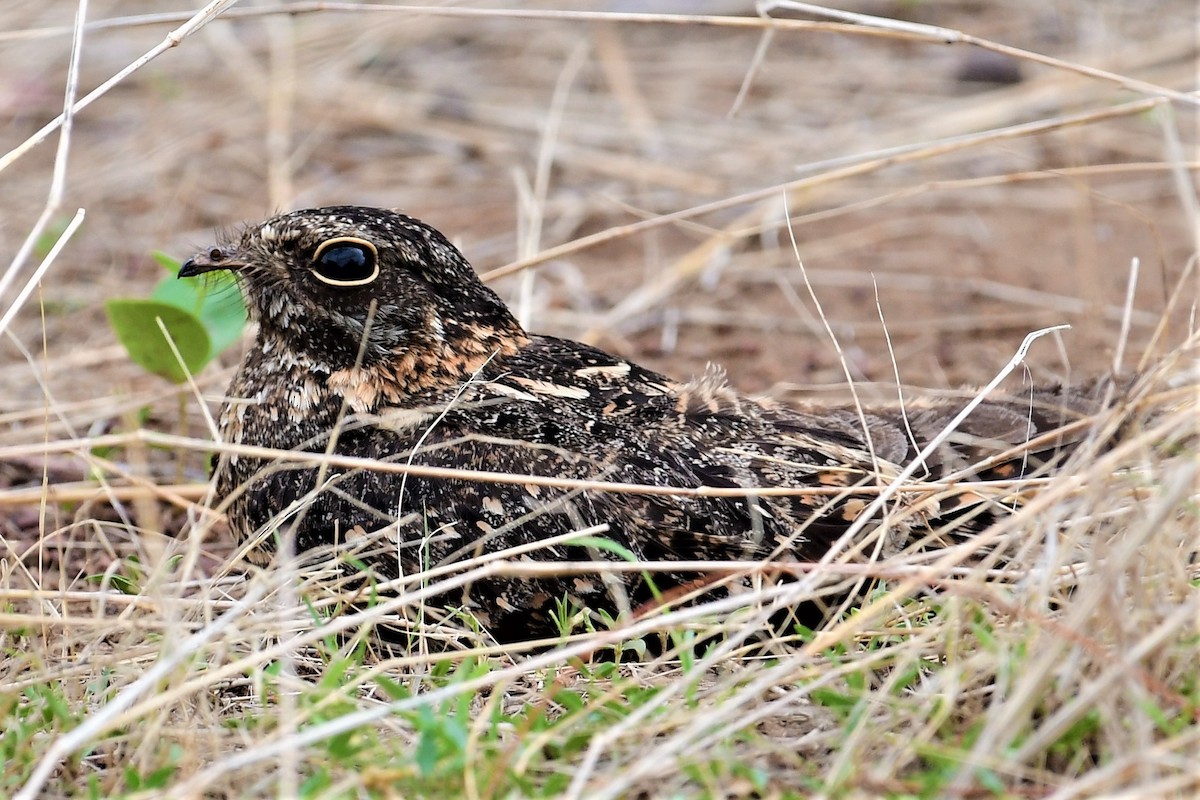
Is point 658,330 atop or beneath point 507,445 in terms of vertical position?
beneath

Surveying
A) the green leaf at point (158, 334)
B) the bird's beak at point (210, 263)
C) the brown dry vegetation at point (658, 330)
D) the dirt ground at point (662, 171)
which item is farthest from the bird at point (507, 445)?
the dirt ground at point (662, 171)

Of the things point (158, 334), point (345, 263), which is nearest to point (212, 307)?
point (158, 334)

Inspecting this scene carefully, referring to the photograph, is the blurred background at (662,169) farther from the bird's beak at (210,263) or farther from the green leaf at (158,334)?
the bird's beak at (210,263)

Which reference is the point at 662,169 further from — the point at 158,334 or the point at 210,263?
the point at 210,263

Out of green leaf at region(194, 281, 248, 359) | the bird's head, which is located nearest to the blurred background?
green leaf at region(194, 281, 248, 359)

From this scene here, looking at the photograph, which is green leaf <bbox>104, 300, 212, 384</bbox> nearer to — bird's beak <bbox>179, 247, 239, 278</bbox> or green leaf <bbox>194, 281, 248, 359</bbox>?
green leaf <bbox>194, 281, 248, 359</bbox>
